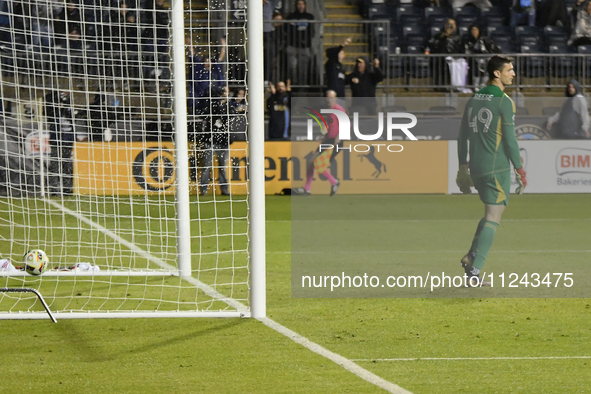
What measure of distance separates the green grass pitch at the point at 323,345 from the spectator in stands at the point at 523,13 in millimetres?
17034

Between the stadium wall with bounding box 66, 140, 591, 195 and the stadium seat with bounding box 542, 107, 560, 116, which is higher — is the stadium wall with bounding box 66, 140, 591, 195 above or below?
below

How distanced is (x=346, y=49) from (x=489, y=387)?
18.3m

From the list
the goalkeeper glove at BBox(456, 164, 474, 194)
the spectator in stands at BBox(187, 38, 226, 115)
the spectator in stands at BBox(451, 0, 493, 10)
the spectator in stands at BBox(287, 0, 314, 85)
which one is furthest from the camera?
the spectator in stands at BBox(451, 0, 493, 10)

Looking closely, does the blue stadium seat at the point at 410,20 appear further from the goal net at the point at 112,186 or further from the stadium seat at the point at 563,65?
the goal net at the point at 112,186

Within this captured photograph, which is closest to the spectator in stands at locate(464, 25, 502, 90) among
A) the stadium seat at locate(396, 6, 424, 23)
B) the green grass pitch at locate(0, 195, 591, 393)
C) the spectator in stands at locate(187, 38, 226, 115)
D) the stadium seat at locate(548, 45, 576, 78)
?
the stadium seat at locate(548, 45, 576, 78)

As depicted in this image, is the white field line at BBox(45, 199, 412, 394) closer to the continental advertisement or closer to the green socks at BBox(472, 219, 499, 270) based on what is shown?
the green socks at BBox(472, 219, 499, 270)

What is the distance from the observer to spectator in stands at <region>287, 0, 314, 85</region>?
20.4 meters

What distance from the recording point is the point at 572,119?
18.6 m

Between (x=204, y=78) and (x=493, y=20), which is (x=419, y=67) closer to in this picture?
(x=493, y=20)

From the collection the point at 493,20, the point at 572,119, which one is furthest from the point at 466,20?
the point at 572,119

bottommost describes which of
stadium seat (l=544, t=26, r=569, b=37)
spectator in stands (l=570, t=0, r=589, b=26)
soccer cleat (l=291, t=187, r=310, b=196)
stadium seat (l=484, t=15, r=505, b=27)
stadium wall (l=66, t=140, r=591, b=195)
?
soccer cleat (l=291, t=187, r=310, b=196)

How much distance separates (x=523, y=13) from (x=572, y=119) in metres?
5.91

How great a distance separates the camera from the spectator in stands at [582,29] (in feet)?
73.7

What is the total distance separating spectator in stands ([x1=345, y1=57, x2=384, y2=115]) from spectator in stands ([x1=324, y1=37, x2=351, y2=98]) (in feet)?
0.80
